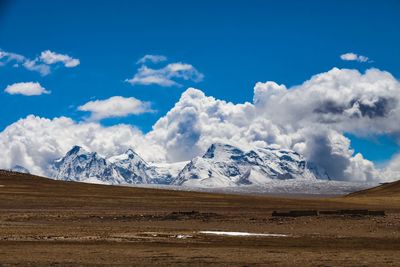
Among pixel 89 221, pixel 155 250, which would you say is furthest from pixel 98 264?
pixel 89 221

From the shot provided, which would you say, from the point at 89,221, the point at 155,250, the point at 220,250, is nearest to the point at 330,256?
the point at 220,250

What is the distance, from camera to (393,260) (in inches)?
1145

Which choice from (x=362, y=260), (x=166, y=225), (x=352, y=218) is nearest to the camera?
(x=362, y=260)

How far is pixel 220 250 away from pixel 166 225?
2004cm

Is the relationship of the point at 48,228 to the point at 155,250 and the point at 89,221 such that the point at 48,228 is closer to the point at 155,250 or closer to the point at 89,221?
the point at 89,221

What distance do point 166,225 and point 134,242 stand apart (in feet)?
52.0

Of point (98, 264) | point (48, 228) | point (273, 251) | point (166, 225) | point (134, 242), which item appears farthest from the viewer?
point (166, 225)

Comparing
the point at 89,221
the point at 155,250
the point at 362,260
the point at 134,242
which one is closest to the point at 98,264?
the point at 155,250

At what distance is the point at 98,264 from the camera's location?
27.1m

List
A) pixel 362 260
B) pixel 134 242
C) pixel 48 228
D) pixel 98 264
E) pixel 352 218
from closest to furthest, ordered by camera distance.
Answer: pixel 98 264 < pixel 362 260 < pixel 134 242 < pixel 48 228 < pixel 352 218

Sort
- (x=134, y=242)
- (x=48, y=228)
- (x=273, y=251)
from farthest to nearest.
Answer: (x=48, y=228)
(x=134, y=242)
(x=273, y=251)

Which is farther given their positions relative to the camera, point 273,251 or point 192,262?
point 273,251

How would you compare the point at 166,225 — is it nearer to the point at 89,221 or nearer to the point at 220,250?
the point at 89,221

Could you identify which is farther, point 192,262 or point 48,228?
point 48,228
